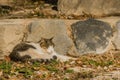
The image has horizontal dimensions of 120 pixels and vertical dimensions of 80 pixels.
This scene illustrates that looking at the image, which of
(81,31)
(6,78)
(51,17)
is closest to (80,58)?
(81,31)

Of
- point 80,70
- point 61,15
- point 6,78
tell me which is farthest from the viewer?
point 61,15

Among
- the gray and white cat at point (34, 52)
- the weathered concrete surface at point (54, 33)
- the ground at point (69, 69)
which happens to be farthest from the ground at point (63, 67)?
the weathered concrete surface at point (54, 33)

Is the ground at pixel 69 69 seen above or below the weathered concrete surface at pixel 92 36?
below

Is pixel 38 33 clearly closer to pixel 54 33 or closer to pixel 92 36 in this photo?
pixel 54 33

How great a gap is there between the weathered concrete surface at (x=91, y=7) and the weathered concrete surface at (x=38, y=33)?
69 cm

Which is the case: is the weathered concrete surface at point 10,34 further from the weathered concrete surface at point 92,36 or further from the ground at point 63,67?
the weathered concrete surface at point 92,36

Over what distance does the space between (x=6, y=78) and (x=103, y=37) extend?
8.89ft

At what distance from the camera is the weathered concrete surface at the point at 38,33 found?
9.45 meters

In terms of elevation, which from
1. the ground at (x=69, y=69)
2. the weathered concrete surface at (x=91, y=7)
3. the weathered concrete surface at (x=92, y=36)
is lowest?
the ground at (x=69, y=69)

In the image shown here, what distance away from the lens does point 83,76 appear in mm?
8117

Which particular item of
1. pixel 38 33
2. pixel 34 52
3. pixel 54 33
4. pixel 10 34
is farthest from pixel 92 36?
pixel 10 34

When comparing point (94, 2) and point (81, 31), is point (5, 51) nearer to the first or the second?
point (81, 31)

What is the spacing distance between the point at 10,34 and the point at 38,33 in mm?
609

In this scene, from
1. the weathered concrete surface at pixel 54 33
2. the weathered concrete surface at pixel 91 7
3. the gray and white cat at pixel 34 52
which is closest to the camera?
the gray and white cat at pixel 34 52
